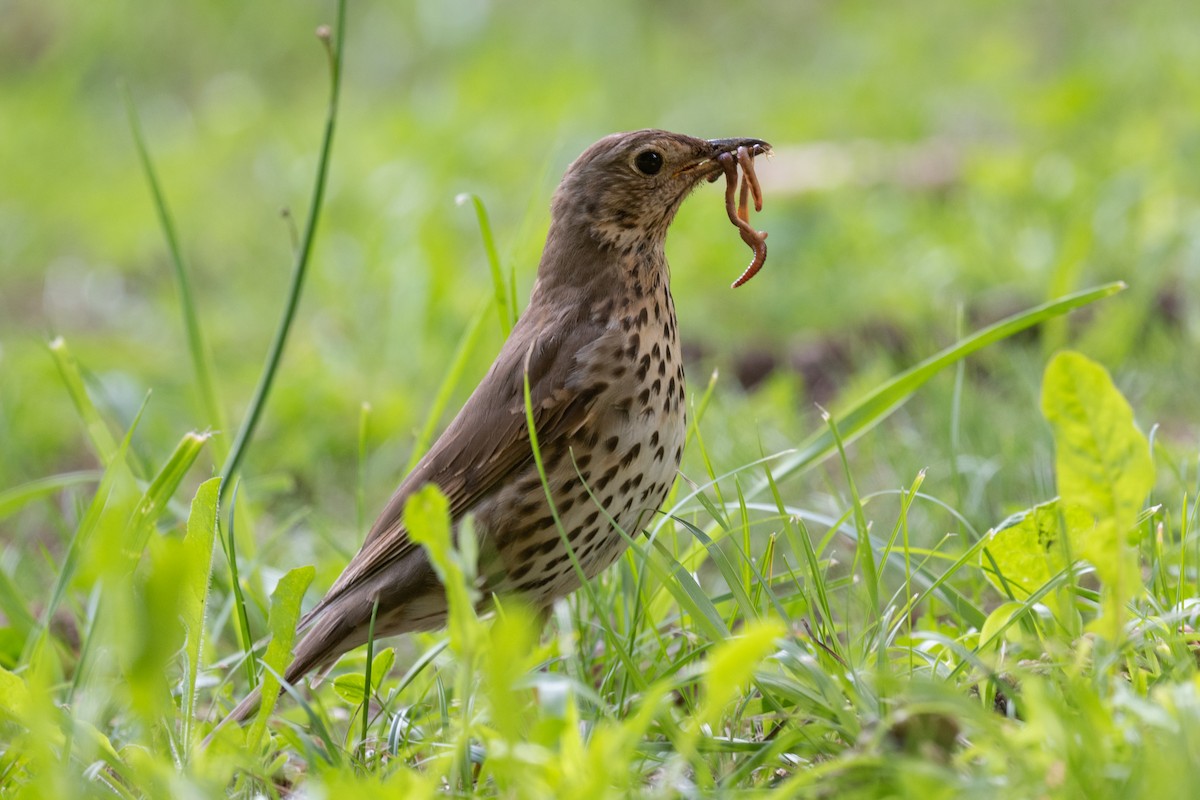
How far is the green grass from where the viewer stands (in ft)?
6.23

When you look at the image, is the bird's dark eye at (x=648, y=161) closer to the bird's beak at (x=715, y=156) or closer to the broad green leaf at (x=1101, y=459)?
the bird's beak at (x=715, y=156)

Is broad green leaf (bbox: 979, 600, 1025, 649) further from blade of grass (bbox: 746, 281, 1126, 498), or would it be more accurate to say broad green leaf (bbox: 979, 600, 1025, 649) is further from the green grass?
blade of grass (bbox: 746, 281, 1126, 498)

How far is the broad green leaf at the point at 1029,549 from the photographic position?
2.30 meters

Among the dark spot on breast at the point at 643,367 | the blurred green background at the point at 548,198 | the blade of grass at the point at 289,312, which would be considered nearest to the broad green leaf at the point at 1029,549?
the blurred green background at the point at 548,198

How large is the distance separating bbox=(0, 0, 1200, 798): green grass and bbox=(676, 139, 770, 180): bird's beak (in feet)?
1.29

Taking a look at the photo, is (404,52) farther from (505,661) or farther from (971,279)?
(505,661)

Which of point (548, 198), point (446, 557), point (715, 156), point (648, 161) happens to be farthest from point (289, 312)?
point (548, 198)

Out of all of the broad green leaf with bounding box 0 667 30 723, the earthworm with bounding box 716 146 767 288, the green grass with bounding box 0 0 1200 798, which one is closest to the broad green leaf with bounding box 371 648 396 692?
the green grass with bounding box 0 0 1200 798

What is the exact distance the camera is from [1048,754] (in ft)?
5.52

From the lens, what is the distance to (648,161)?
2910 millimetres

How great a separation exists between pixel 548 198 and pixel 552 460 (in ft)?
12.3

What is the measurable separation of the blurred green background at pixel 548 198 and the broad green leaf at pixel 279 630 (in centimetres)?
74

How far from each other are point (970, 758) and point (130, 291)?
20.3 ft

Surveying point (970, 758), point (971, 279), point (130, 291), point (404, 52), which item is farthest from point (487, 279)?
point (404, 52)
